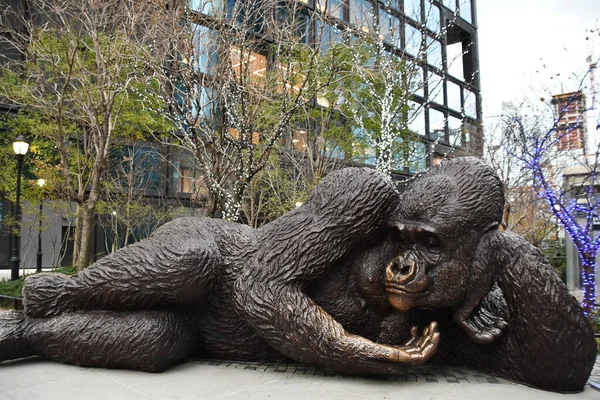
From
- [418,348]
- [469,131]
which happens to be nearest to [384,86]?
[469,131]

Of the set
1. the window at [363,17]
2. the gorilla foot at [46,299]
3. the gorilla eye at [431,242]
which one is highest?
the window at [363,17]

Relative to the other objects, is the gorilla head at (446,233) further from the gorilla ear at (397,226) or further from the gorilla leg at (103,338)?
the gorilla leg at (103,338)

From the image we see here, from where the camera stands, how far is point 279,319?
3.27m

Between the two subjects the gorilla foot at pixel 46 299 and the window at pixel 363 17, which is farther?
the window at pixel 363 17

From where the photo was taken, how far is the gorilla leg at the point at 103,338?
3441 millimetres

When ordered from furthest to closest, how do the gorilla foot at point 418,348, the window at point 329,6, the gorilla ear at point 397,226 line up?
→ 1. the window at point 329,6
2. the gorilla ear at point 397,226
3. the gorilla foot at point 418,348

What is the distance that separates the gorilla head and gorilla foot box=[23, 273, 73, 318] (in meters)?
2.55

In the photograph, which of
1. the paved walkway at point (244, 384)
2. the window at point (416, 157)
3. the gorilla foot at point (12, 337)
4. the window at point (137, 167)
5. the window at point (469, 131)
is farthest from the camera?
the window at point (469, 131)

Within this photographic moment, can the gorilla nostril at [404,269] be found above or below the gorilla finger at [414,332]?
above

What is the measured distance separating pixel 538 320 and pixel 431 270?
0.76m

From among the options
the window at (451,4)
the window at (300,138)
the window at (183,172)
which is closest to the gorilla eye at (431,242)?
the window at (300,138)

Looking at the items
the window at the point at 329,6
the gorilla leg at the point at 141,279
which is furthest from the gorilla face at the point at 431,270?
the window at the point at 329,6

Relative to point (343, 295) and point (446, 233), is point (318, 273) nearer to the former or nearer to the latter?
Answer: point (343, 295)

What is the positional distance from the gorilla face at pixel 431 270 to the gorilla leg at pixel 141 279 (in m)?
1.42
